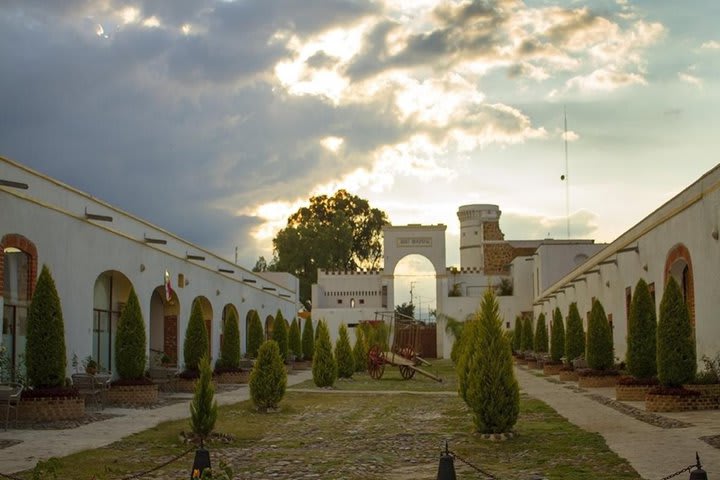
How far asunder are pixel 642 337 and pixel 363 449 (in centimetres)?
955

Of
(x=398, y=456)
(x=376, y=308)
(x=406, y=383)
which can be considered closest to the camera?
(x=398, y=456)

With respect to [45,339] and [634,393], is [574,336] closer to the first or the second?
[634,393]

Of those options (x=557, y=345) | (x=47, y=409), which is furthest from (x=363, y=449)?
(x=557, y=345)

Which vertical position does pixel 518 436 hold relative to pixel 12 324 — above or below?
below

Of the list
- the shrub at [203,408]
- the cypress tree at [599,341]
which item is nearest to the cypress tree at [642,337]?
the cypress tree at [599,341]

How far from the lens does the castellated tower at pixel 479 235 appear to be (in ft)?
211

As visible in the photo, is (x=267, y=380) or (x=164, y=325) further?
(x=164, y=325)

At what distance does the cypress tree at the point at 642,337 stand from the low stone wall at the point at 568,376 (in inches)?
357

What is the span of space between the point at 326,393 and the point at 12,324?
9141mm

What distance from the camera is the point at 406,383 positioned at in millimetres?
28703

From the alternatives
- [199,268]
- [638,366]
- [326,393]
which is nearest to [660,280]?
[638,366]

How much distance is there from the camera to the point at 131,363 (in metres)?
19.9

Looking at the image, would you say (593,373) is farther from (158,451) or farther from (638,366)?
(158,451)

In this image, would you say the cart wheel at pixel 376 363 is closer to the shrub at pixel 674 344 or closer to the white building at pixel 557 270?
the white building at pixel 557 270
